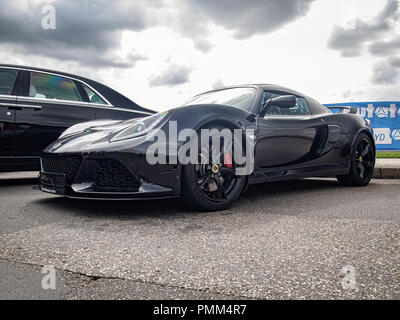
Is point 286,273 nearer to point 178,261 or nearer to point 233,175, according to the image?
point 178,261

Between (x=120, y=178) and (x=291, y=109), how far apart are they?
6.92 ft

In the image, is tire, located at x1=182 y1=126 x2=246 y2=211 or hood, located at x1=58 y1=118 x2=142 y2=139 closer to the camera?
tire, located at x1=182 y1=126 x2=246 y2=211

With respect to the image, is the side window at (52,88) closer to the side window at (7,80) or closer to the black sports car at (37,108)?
the black sports car at (37,108)

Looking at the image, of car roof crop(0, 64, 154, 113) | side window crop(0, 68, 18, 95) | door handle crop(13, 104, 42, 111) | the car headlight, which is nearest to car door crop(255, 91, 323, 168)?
the car headlight

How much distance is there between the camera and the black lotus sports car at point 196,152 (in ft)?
8.62

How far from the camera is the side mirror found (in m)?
3.32

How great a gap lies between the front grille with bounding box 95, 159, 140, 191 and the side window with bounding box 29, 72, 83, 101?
234 cm

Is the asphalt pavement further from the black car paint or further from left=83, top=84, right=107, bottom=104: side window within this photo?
left=83, top=84, right=107, bottom=104: side window

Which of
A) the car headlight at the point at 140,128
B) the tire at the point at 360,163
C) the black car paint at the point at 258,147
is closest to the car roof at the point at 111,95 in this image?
the black car paint at the point at 258,147

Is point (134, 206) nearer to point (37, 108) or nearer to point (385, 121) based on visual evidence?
point (37, 108)

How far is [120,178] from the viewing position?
2621 millimetres

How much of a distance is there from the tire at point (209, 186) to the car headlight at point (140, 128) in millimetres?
388

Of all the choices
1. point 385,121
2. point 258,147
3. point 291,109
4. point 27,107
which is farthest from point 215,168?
point 385,121
